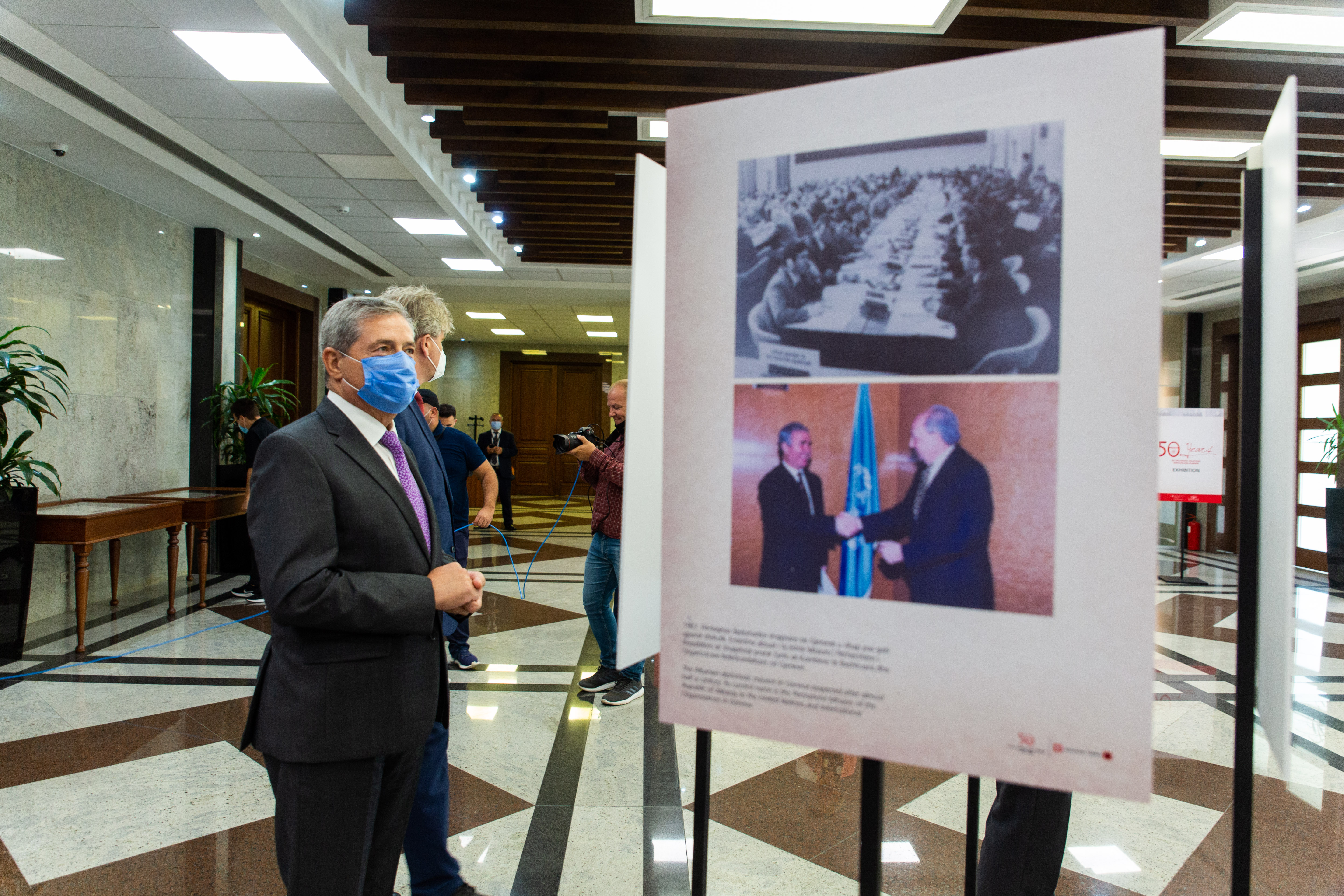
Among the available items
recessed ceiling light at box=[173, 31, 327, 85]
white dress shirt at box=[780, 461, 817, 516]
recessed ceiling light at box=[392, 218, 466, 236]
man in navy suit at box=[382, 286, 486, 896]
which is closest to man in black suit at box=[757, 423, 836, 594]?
white dress shirt at box=[780, 461, 817, 516]

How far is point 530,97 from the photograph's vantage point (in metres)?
4.14

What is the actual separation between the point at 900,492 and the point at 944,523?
0.05 meters

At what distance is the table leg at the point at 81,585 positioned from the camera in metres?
4.23

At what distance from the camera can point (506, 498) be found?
33.4 feet

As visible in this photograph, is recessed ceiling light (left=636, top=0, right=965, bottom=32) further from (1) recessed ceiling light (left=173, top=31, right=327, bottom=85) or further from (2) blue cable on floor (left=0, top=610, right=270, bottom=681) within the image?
(2) blue cable on floor (left=0, top=610, right=270, bottom=681)

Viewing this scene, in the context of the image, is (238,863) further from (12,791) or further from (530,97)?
(530,97)

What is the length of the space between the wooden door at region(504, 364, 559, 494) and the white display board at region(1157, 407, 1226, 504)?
11332 mm

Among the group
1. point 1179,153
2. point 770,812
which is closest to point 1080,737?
point 770,812

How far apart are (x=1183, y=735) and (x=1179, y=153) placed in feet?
12.1

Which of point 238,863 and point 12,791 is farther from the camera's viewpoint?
point 12,791

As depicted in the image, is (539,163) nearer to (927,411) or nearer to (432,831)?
(432,831)

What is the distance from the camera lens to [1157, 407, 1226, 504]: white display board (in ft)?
21.4

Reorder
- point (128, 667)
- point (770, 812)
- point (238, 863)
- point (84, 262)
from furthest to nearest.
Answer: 1. point (84, 262)
2. point (128, 667)
3. point (770, 812)
4. point (238, 863)

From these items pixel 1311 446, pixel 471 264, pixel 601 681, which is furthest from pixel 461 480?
pixel 1311 446
